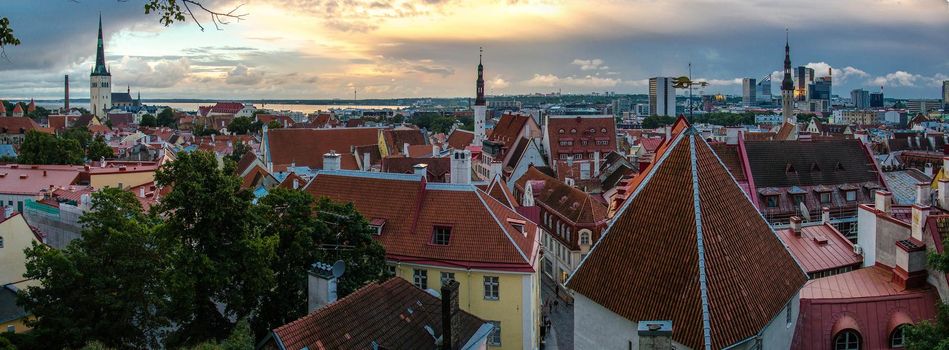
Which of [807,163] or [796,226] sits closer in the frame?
[796,226]

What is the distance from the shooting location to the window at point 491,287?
29531mm

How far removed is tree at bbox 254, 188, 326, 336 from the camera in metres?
25.0

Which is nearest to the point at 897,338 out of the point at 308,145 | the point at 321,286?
the point at 321,286

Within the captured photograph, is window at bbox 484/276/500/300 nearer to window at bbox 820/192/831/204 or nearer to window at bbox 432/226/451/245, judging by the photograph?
window at bbox 432/226/451/245

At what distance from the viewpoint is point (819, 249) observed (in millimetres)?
28719

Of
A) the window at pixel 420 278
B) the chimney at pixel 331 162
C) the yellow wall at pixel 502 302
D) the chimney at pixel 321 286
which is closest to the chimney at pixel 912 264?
the yellow wall at pixel 502 302

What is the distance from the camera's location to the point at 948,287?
814 inches

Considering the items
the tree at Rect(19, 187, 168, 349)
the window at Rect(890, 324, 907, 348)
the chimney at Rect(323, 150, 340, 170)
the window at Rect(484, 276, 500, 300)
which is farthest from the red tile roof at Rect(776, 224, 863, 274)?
the chimney at Rect(323, 150, 340, 170)

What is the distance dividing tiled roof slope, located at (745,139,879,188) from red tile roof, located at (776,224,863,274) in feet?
31.9

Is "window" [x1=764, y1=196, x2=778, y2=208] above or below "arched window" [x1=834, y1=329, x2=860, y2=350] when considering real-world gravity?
above

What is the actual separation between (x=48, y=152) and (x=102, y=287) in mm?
63406

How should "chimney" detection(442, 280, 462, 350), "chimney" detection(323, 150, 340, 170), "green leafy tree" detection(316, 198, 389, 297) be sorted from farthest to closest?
"chimney" detection(323, 150, 340, 170)
"green leafy tree" detection(316, 198, 389, 297)
"chimney" detection(442, 280, 462, 350)

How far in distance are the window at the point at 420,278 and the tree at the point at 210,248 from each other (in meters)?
7.71

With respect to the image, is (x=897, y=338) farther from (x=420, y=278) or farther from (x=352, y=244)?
(x=352, y=244)
